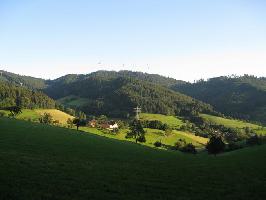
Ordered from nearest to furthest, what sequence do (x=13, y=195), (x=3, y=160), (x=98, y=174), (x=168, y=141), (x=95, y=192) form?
(x=13, y=195)
(x=95, y=192)
(x=98, y=174)
(x=3, y=160)
(x=168, y=141)

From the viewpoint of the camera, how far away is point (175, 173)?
3769 cm

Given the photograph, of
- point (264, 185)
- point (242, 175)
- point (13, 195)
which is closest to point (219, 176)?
point (242, 175)

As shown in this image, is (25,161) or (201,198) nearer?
(201,198)

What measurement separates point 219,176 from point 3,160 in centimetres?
2151

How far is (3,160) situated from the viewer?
36.2 metres

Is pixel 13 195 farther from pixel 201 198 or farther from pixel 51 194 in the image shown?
pixel 201 198

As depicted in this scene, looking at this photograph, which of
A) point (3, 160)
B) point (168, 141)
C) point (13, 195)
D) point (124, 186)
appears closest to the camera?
point (13, 195)

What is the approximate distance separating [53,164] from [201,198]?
1710cm

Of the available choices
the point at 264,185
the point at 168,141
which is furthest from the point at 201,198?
the point at 168,141

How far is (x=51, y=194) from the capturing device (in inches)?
922

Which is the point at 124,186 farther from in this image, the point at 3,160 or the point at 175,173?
the point at 3,160

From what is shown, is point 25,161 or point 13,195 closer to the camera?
point 13,195

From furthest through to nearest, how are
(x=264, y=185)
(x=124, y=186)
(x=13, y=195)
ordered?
(x=264, y=185)
(x=124, y=186)
(x=13, y=195)

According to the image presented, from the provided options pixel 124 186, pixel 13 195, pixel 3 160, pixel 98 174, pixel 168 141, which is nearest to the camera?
pixel 13 195
